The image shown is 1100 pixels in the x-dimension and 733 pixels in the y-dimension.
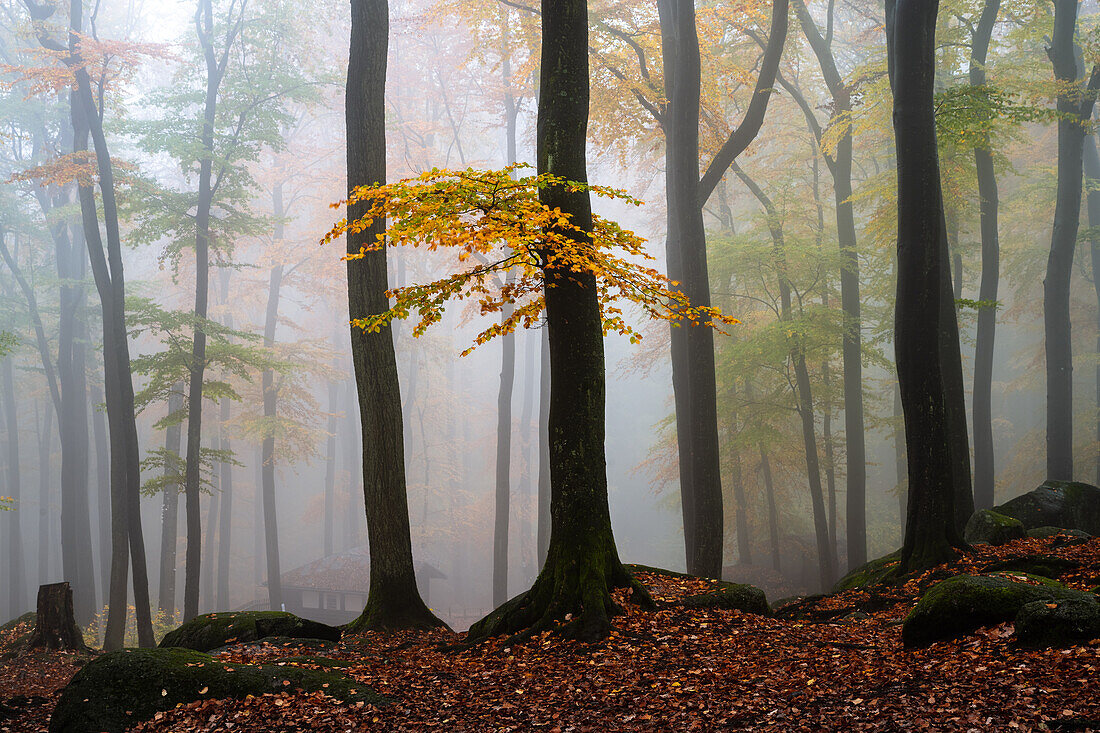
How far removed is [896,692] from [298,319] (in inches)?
1538

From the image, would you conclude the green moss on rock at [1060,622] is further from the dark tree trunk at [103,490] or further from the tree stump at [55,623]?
the dark tree trunk at [103,490]

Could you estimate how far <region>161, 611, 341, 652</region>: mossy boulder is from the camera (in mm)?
6051

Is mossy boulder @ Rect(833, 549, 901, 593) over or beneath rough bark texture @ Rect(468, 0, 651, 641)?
beneath

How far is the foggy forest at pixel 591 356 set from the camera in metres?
4.49

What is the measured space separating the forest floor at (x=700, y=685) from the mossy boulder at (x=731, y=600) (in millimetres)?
173

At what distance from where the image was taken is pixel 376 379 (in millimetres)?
7812

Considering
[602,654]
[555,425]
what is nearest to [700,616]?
[602,654]

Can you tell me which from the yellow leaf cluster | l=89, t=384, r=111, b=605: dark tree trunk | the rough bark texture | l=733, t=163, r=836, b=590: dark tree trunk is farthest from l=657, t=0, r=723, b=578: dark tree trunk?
l=89, t=384, r=111, b=605: dark tree trunk

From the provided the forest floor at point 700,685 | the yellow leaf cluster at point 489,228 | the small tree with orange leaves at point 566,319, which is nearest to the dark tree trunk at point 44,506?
the forest floor at point 700,685

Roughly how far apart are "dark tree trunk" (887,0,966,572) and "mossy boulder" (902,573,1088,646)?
2.40 m

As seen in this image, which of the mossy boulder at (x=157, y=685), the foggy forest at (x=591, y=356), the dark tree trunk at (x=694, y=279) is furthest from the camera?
the dark tree trunk at (x=694, y=279)

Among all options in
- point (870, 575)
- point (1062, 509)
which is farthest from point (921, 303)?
point (1062, 509)

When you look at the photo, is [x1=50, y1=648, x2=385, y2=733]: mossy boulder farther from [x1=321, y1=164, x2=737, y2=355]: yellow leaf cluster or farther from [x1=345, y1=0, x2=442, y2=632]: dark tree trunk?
[x1=345, y1=0, x2=442, y2=632]: dark tree trunk

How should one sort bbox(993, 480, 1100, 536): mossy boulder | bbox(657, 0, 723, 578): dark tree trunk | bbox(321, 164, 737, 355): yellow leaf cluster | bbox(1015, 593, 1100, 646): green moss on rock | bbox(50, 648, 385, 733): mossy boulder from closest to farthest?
bbox(1015, 593, 1100, 646): green moss on rock < bbox(50, 648, 385, 733): mossy boulder < bbox(321, 164, 737, 355): yellow leaf cluster < bbox(657, 0, 723, 578): dark tree trunk < bbox(993, 480, 1100, 536): mossy boulder
